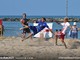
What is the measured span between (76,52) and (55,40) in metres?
2.47

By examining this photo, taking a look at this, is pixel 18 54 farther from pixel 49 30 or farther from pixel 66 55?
pixel 49 30

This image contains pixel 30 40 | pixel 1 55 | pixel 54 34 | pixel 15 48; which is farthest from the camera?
pixel 30 40

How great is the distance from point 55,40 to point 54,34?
0.25m

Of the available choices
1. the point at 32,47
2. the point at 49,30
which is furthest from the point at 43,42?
the point at 32,47

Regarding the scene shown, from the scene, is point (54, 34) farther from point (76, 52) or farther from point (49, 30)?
point (76, 52)

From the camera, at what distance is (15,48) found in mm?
14875

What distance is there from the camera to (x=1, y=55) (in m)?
13.4

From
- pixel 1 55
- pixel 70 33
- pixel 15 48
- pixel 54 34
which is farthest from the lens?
pixel 70 33

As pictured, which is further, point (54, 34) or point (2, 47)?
point (54, 34)

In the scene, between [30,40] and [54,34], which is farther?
[30,40]

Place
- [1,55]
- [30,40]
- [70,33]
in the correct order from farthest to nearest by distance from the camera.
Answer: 1. [70,33]
2. [30,40]
3. [1,55]

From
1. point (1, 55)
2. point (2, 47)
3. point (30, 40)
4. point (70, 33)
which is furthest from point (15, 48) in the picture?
point (70, 33)

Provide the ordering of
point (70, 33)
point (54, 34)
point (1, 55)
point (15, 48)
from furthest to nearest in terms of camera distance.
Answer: point (70, 33), point (54, 34), point (15, 48), point (1, 55)

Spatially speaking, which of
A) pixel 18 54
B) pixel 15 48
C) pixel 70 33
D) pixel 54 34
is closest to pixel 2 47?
pixel 15 48
